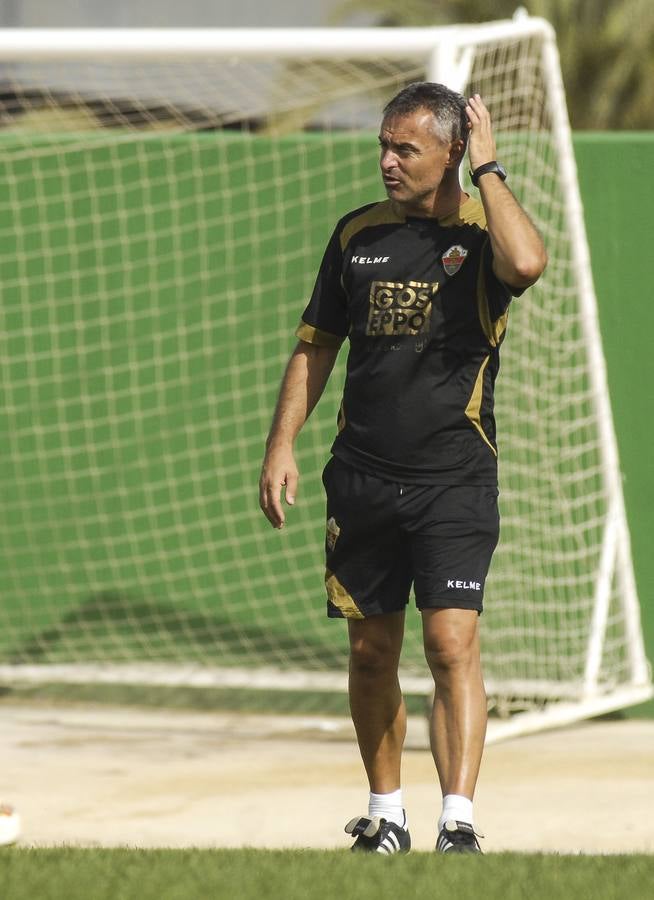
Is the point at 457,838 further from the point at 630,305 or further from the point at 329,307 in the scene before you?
the point at 630,305

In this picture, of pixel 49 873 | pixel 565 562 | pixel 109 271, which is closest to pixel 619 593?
pixel 565 562

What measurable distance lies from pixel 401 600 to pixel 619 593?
284 centimetres

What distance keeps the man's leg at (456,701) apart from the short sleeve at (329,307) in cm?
89

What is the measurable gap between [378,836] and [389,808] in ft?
0.38

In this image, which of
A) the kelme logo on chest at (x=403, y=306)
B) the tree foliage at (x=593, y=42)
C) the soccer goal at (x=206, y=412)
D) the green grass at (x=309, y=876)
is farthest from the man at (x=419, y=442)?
the tree foliage at (x=593, y=42)

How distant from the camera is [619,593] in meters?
7.30

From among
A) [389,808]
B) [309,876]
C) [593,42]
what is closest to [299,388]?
[389,808]

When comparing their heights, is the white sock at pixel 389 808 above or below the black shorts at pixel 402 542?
below

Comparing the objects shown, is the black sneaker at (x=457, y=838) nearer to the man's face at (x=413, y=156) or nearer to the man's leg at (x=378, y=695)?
the man's leg at (x=378, y=695)

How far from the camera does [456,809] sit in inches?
174

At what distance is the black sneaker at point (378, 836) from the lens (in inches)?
182

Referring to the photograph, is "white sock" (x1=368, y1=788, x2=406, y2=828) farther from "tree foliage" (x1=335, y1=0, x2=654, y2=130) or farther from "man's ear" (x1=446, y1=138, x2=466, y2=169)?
"tree foliage" (x1=335, y1=0, x2=654, y2=130)

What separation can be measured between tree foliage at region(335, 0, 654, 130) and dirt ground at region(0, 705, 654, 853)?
12.6 meters

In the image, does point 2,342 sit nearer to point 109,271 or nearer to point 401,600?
point 109,271
